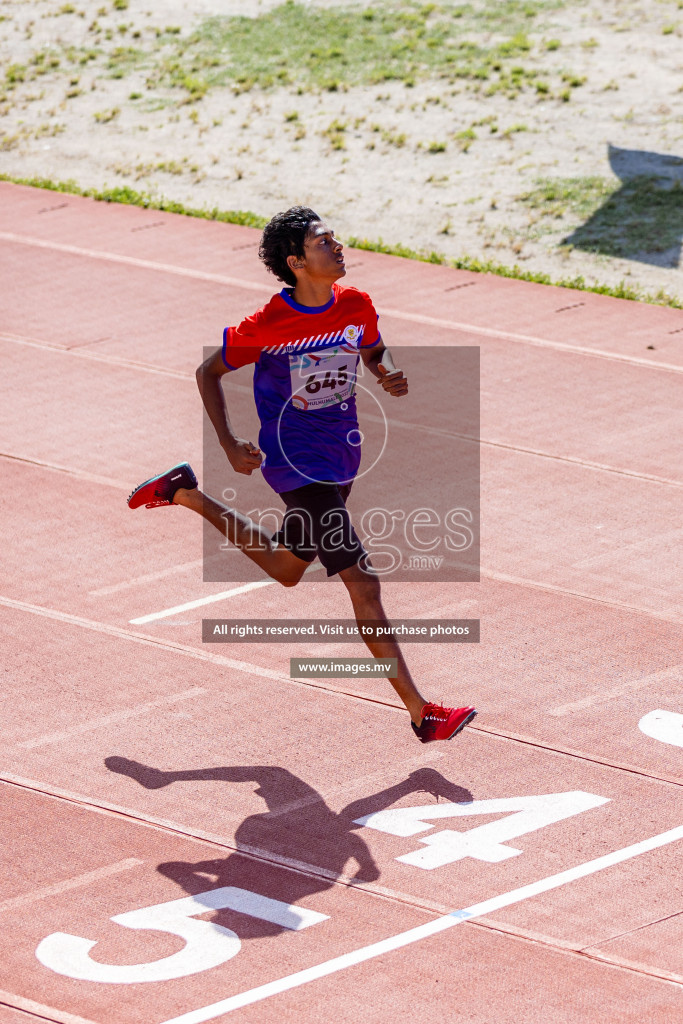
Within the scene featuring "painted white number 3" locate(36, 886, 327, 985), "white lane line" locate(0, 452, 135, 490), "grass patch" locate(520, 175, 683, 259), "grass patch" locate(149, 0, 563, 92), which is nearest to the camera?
"painted white number 3" locate(36, 886, 327, 985)

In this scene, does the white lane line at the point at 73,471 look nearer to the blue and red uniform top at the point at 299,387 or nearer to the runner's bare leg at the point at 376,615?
the blue and red uniform top at the point at 299,387

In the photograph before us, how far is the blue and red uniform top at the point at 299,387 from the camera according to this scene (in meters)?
6.89

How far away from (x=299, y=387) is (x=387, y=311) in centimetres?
714

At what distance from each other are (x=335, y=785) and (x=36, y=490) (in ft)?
13.3

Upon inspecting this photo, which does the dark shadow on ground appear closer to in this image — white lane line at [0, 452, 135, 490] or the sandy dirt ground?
the sandy dirt ground

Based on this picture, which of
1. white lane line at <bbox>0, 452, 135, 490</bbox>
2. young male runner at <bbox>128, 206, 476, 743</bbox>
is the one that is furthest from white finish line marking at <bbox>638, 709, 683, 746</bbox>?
white lane line at <bbox>0, 452, 135, 490</bbox>

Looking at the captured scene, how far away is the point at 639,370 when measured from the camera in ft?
40.8

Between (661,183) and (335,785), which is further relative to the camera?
(661,183)

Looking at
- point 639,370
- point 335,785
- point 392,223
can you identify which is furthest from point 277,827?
point 392,223

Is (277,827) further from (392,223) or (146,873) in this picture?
(392,223)

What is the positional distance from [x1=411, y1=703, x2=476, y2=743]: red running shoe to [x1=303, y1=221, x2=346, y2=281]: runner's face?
1.92 meters

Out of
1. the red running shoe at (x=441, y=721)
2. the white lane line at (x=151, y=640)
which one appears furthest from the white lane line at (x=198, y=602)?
the red running shoe at (x=441, y=721)

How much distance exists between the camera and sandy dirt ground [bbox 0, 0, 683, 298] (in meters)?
16.8

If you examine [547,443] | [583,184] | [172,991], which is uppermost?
[583,184]
